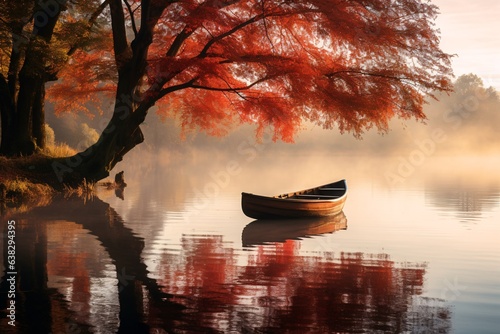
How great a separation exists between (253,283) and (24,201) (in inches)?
524

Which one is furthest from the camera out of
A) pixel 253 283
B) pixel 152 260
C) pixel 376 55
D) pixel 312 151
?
pixel 312 151

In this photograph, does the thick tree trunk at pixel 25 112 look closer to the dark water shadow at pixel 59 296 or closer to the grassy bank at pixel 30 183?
the grassy bank at pixel 30 183

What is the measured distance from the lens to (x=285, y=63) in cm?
2005

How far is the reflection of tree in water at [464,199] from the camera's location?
20688mm

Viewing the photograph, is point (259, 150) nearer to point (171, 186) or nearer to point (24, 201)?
point (171, 186)

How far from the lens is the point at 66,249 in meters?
12.4

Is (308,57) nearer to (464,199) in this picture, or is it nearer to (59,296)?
(464,199)

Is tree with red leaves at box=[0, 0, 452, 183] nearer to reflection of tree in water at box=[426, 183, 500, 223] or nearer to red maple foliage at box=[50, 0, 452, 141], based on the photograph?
red maple foliage at box=[50, 0, 452, 141]

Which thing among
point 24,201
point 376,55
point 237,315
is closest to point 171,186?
point 24,201

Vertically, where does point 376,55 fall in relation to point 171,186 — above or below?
above

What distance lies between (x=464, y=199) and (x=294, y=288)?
17.8 meters

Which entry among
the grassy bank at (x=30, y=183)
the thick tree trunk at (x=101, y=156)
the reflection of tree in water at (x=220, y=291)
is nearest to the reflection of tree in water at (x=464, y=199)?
the reflection of tree in water at (x=220, y=291)

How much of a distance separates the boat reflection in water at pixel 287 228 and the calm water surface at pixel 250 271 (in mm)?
46

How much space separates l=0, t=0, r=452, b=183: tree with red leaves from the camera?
64.2 ft
